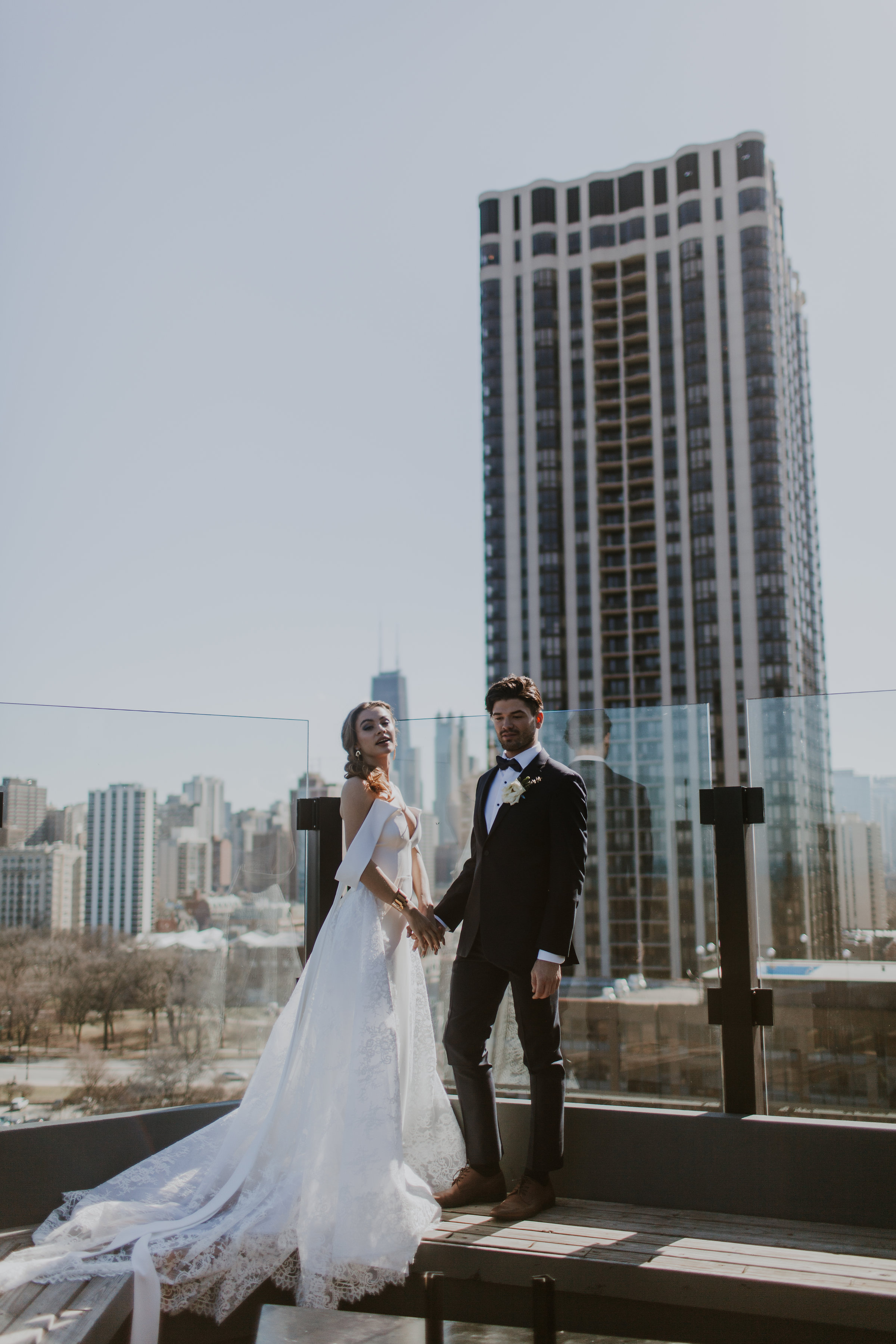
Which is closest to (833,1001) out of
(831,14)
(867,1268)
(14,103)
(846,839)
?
(846,839)

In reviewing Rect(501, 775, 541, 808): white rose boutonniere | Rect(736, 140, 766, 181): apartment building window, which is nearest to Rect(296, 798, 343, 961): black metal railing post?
Rect(501, 775, 541, 808): white rose boutonniere

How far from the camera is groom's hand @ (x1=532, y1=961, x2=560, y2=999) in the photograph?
2727 mm

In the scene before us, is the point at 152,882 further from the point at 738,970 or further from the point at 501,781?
the point at 738,970

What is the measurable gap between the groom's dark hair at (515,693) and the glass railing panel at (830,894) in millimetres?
826

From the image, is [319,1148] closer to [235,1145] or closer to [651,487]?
[235,1145]

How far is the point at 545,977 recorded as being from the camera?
2727 mm

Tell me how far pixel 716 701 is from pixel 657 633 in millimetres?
5714

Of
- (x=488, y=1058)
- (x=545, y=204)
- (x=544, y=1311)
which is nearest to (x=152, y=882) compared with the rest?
(x=488, y=1058)

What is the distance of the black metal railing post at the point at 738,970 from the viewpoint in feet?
9.56

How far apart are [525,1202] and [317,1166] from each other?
0.61m

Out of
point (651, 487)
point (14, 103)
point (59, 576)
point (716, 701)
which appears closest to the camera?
point (14, 103)

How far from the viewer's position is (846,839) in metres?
4.05

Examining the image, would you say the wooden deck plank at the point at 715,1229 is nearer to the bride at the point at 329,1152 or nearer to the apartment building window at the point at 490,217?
the bride at the point at 329,1152

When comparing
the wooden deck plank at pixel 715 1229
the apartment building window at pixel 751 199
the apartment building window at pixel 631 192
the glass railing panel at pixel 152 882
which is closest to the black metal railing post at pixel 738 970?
the wooden deck plank at pixel 715 1229
